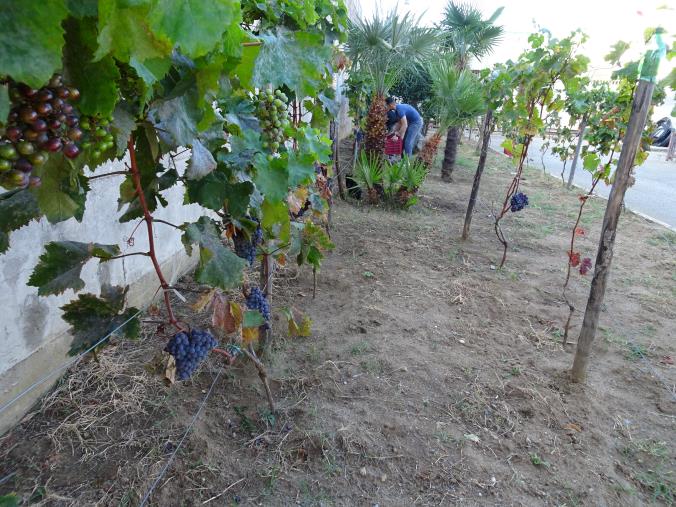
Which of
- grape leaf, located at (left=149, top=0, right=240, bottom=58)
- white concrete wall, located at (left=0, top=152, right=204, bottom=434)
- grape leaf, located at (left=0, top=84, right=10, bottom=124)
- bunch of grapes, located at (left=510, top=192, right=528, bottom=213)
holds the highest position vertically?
grape leaf, located at (left=149, top=0, right=240, bottom=58)

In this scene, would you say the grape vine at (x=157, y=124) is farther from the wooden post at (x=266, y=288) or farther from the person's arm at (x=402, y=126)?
the person's arm at (x=402, y=126)

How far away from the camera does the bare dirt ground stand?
6.28ft

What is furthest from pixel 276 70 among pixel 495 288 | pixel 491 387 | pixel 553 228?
pixel 553 228

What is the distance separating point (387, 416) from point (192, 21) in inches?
83.4

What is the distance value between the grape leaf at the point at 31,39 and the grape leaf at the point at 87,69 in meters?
0.14

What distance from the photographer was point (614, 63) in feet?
9.99

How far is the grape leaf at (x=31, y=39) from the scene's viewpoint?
0.50 m

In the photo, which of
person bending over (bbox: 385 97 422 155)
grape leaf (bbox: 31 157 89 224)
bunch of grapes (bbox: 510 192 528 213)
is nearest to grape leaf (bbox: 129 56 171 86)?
grape leaf (bbox: 31 157 89 224)

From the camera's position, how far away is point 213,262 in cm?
127

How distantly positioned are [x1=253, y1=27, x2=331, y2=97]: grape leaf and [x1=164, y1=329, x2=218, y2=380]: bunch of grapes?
736mm

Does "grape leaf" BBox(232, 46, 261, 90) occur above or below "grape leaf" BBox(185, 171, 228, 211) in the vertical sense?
above

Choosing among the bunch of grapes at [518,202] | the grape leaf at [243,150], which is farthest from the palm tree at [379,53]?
the grape leaf at [243,150]

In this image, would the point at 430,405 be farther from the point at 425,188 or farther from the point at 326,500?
the point at 425,188

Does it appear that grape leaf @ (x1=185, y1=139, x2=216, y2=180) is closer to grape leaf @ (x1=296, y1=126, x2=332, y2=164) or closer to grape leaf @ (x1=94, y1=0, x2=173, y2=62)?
grape leaf @ (x1=94, y1=0, x2=173, y2=62)
